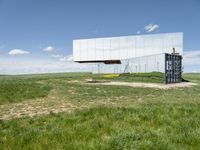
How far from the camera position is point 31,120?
8398 mm

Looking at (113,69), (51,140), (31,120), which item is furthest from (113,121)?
(113,69)

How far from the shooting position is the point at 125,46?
199 feet

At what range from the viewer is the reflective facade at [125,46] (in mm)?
55812

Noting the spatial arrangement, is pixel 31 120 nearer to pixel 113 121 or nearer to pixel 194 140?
pixel 113 121

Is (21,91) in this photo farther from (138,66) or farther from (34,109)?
(138,66)

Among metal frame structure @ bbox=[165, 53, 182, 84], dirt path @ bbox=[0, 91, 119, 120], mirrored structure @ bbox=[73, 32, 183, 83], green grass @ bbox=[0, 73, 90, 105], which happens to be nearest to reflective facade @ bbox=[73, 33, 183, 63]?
mirrored structure @ bbox=[73, 32, 183, 83]

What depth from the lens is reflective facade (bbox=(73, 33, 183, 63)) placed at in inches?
2197

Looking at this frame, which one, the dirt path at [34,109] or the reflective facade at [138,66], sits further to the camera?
the reflective facade at [138,66]

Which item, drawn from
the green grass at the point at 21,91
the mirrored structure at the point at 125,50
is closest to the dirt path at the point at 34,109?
the green grass at the point at 21,91

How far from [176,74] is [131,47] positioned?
23.3m

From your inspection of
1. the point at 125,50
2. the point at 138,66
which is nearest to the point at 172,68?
the point at 138,66

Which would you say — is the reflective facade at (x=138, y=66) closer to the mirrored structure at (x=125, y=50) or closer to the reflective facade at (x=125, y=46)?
the mirrored structure at (x=125, y=50)

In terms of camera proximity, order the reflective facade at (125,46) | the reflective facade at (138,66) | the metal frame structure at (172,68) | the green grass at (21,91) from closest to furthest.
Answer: the green grass at (21,91) → the metal frame structure at (172,68) → the reflective facade at (138,66) → the reflective facade at (125,46)

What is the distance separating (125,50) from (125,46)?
118cm
